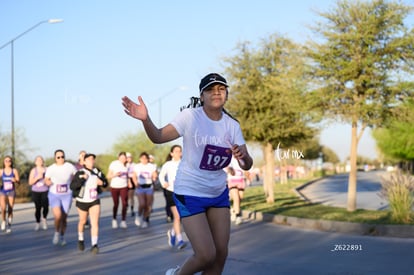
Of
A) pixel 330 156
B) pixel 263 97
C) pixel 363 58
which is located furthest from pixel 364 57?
pixel 330 156

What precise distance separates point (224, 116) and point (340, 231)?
832cm

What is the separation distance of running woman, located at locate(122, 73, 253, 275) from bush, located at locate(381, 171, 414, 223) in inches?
334

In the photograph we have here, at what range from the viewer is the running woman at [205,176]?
514 cm

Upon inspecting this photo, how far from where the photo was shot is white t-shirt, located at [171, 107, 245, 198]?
205 inches

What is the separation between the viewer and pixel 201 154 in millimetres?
5199

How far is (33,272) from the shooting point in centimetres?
877

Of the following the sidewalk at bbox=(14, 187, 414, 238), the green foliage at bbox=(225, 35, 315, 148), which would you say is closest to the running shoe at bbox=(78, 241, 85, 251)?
the sidewalk at bbox=(14, 187, 414, 238)

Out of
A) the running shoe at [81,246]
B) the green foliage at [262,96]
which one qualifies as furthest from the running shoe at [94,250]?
the green foliage at [262,96]

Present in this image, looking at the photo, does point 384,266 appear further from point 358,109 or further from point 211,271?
point 358,109

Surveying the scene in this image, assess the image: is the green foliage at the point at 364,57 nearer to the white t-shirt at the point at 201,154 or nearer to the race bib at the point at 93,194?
the race bib at the point at 93,194

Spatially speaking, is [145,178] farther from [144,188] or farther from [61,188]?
[61,188]

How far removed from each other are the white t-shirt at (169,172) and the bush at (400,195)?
4.50 metres

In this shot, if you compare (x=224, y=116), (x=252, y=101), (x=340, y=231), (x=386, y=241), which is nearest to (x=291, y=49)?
(x=252, y=101)

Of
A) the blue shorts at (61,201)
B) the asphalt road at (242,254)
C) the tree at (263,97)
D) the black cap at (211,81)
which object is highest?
the tree at (263,97)
